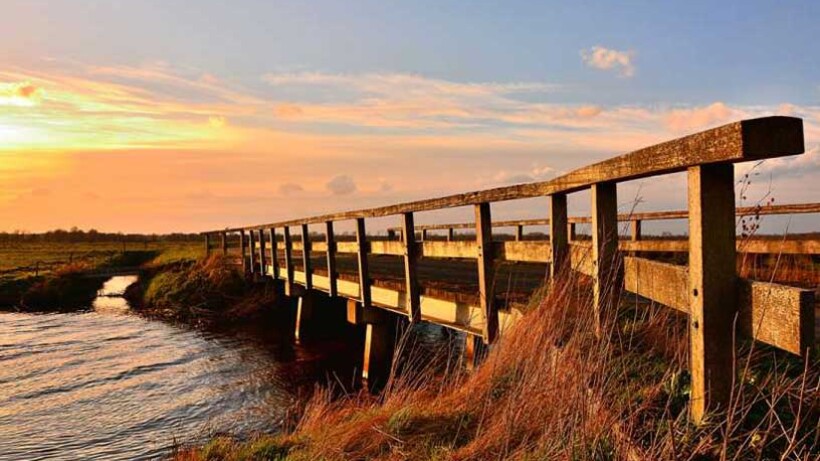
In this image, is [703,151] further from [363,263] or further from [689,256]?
[363,263]

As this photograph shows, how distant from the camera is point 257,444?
664 centimetres

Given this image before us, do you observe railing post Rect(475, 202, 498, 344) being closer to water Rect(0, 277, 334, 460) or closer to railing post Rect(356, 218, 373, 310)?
water Rect(0, 277, 334, 460)

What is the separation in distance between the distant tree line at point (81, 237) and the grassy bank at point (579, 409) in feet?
224

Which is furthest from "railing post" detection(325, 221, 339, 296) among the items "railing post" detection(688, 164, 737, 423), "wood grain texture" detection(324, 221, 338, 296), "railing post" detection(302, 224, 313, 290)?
"railing post" detection(688, 164, 737, 423)

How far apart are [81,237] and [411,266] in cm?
7769

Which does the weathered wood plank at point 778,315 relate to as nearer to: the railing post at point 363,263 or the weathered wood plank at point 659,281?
the weathered wood plank at point 659,281

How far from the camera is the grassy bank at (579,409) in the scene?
306cm

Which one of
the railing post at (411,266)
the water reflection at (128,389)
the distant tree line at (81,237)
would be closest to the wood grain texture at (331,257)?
the water reflection at (128,389)

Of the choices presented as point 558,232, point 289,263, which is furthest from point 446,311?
point 289,263

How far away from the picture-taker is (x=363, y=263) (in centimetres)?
1148

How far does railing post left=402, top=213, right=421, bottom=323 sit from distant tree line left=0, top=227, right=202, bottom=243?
6489 cm

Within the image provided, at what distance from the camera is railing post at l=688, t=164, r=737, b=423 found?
2.80 m

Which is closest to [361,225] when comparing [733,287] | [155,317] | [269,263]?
[733,287]

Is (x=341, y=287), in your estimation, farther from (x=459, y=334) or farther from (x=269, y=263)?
(x=269, y=263)
